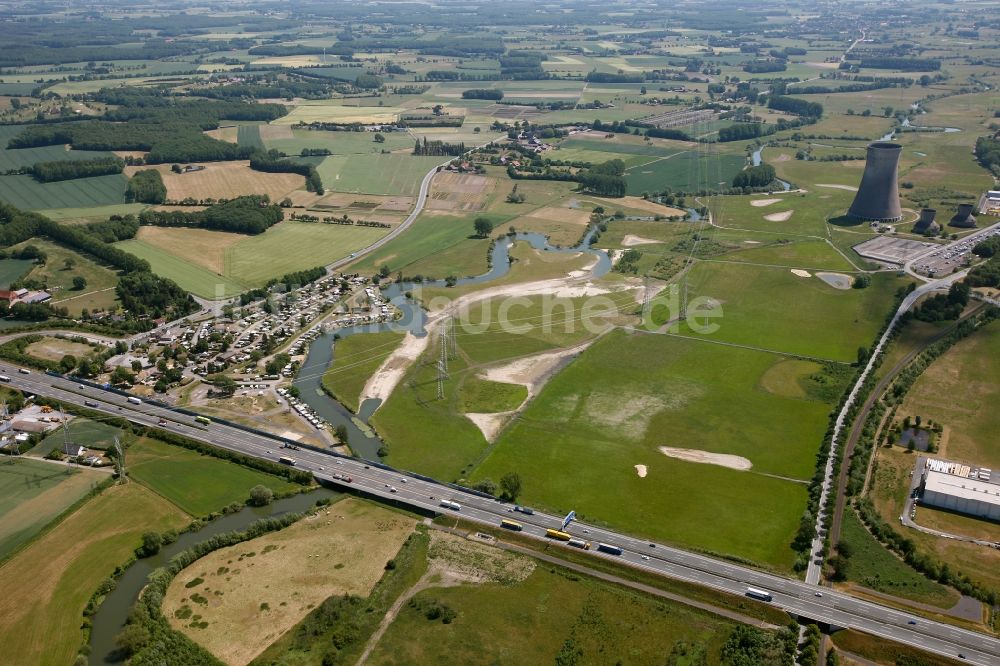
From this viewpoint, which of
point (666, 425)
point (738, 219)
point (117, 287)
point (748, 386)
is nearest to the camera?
point (666, 425)

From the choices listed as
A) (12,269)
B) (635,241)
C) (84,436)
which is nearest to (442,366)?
(84,436)

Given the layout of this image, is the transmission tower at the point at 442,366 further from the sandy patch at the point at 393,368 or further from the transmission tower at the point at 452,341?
the sandy patch at the point at 393,368

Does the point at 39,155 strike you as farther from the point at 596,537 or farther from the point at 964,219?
the point at 964,219

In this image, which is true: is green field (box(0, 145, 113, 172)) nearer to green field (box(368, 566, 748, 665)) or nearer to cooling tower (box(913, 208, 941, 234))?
Answer: green field (box(368, 566, 748, 665))

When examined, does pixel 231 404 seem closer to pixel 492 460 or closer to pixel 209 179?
pixel 492 460

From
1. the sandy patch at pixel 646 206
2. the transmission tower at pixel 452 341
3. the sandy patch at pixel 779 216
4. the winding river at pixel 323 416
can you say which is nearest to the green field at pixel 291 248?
the winding river at pixel 323 416

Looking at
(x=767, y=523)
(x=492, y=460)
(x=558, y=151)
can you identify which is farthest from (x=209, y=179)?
(x=767, y=523)
